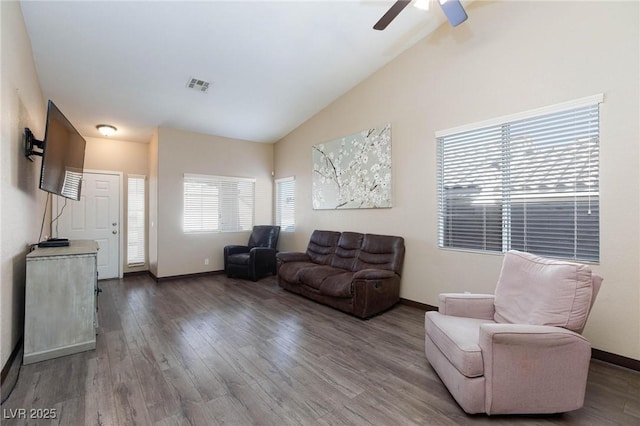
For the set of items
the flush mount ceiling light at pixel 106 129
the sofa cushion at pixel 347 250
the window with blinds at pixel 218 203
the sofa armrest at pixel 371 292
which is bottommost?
the sofa armrest at pixel 371 292

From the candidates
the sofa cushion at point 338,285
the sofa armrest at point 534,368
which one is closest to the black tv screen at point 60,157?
the sofa cushion at point 338,285

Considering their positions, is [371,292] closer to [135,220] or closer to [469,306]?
[469,306]

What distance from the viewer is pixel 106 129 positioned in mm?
4879

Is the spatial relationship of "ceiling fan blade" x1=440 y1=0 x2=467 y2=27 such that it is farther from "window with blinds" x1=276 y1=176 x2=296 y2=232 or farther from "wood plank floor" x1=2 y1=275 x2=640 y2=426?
"window with blinds" x1=276 y1=176 x2=296 y2=232

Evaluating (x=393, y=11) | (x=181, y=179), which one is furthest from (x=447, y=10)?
(x=181, y=179)

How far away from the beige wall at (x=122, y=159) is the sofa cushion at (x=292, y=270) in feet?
10.6

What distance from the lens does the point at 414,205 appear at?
12.2 ft

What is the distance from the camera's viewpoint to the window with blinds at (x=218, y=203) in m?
5.39

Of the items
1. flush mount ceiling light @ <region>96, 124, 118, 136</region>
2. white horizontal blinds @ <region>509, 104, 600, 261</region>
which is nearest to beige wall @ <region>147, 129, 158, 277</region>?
flush mount ceiling light @ <region>96, 124, 118, 136</region>

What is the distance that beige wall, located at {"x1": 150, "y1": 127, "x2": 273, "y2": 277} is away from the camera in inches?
199

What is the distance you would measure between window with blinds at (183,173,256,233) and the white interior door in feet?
4.63

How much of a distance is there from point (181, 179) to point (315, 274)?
323 cm

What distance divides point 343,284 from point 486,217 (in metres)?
1.81

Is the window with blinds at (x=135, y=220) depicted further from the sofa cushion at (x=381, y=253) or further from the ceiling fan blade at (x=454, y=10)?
the ceiling fan blade at (x=454, y=10)
